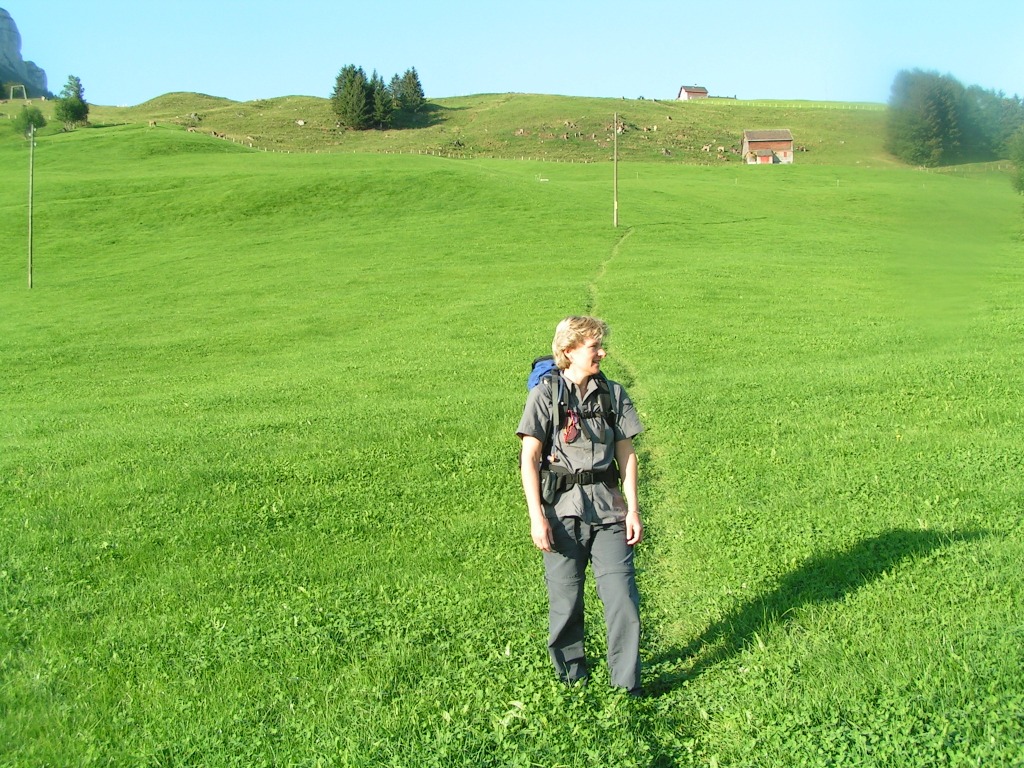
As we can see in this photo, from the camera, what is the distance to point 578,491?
6305 millimetres

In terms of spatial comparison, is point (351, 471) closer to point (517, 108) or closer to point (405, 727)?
point (405, 727)

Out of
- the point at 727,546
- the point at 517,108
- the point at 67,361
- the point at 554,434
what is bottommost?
the point at 67,361

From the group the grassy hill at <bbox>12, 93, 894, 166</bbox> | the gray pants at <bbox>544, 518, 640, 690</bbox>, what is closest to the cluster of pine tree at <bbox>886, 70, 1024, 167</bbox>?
the gray pants at <bbox>544, 518, 640, 690</bbox>

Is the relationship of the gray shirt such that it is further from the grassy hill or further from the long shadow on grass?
the grassy hill

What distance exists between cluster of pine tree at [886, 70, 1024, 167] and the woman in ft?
13.3

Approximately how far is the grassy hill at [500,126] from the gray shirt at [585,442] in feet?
276

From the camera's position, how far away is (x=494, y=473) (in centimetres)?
1211

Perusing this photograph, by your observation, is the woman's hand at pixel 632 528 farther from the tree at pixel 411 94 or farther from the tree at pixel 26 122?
the tree at pixel 411 94

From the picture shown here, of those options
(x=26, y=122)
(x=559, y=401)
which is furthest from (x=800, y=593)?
(x=26, y=122)

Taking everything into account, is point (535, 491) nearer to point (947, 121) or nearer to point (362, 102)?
point (947, 121)

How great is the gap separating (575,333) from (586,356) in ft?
0.59

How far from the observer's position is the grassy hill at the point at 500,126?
10588 centimetres

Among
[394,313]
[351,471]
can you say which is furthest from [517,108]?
[351,471]

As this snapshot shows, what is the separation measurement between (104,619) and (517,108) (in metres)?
143
